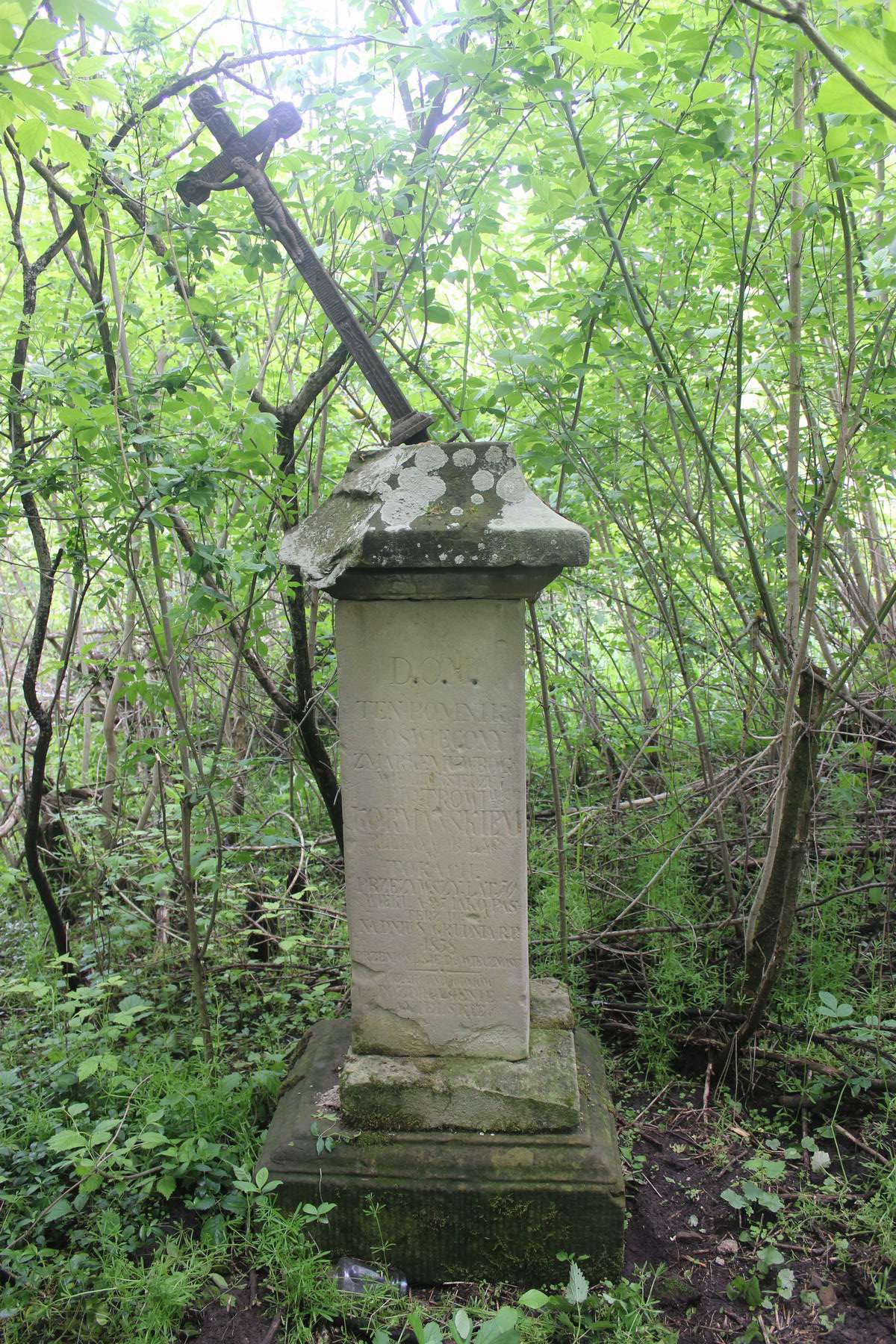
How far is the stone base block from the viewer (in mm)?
2248

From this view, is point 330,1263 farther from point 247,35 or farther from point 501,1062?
point 247,35

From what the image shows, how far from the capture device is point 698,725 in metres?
3.39

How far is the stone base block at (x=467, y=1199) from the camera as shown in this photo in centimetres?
225

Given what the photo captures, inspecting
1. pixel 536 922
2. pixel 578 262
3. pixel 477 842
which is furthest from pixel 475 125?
pixel 536 922

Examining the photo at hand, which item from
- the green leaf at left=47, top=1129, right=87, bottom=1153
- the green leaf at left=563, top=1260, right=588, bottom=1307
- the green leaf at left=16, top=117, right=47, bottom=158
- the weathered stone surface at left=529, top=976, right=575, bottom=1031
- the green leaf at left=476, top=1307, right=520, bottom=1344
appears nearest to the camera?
the green leaf at left=16, top=117, right=47, bottom=158

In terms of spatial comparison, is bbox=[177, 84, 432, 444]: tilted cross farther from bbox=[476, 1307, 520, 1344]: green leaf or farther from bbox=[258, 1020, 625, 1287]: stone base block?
bbox=[476, 1307, 520, 1344]: green leaf

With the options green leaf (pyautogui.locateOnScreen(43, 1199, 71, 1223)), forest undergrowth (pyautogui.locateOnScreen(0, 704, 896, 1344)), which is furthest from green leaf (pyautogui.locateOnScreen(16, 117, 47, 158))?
green leaf (pyautogui.locateOnScreen(43, 1199, 71, 1223))

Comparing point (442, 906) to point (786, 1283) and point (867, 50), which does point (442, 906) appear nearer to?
point (786, 1283)

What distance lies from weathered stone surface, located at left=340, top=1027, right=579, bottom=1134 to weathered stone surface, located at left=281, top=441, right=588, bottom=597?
1.38 meters

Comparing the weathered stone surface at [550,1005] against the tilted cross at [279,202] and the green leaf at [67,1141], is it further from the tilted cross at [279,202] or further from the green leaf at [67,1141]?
the tilted cross at [279,202]

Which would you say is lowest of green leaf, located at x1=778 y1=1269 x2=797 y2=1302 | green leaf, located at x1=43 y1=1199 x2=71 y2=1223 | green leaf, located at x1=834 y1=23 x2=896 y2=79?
green leaf, located at x1=778 y1=1269 x2=797 y2=1302

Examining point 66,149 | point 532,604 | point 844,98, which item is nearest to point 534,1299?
point 532,604

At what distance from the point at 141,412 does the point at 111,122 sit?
174cm

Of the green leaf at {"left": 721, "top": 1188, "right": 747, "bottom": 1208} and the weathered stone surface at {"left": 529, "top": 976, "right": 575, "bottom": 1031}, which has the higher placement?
the weathered stone surface at {"left": 529, "top": 976, "right": 575, "bottom": 1031}
